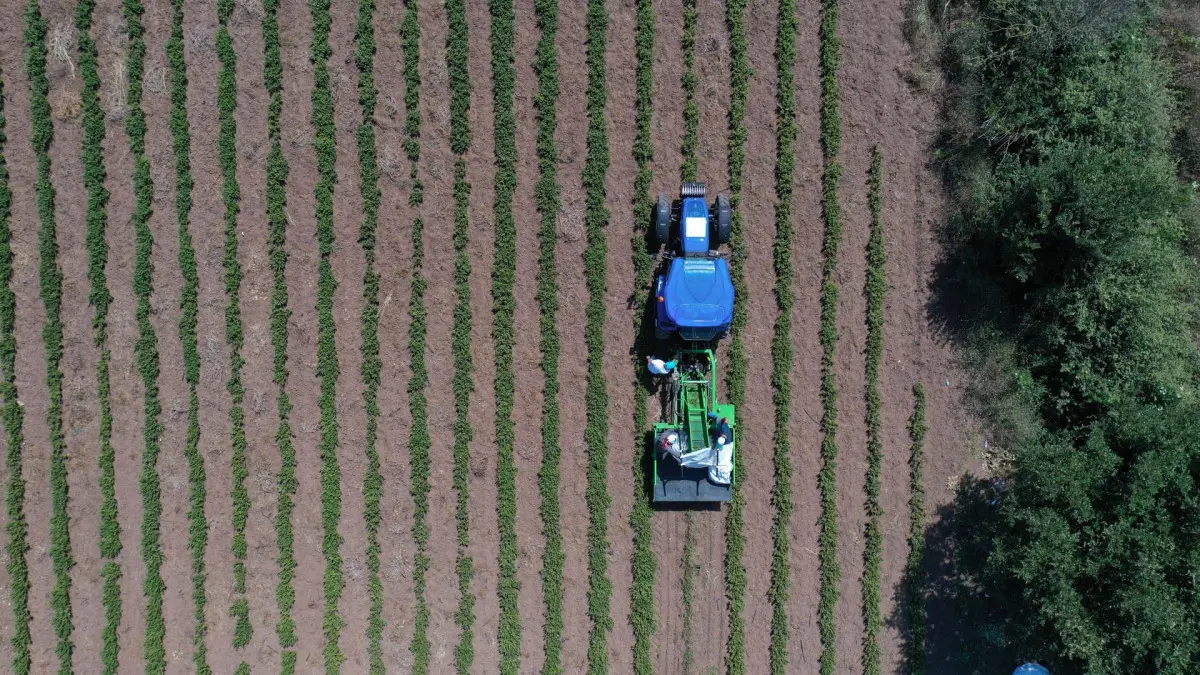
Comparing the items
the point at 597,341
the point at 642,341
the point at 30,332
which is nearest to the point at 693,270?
the point at 642,341

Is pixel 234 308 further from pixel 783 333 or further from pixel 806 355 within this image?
pixel 806 355

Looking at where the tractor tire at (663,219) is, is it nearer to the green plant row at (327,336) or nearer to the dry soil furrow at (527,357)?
the dry soil furrow at (527,357)

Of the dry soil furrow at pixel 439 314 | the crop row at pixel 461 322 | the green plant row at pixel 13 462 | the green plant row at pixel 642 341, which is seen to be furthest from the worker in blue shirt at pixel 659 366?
the green plant row at pixel 13 462

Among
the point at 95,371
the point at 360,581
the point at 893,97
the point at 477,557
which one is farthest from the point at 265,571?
the point at 893,97

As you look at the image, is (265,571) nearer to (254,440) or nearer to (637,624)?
(254,440)

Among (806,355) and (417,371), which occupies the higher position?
(806,355)
